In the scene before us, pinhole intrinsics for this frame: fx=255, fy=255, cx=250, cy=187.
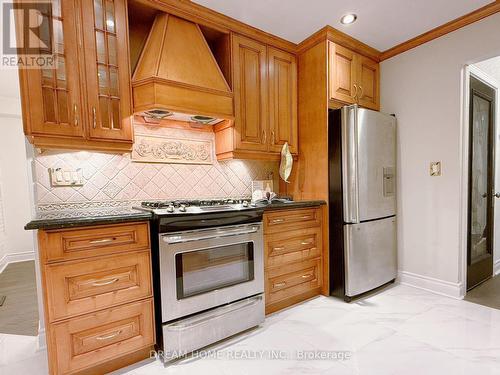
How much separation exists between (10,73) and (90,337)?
3.29 m

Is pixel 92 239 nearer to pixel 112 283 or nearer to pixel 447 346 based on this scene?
pixel 112 283

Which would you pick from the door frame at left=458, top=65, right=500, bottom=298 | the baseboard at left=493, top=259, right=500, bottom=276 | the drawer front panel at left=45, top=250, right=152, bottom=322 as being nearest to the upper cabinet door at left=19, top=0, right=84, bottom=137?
the drawer front panel at left=45, top=250, right=152, bottom=322

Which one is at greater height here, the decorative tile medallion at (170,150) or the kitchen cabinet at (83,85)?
the kitchen cabinet at (83,85)

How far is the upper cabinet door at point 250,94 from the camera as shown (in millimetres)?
A: 2238

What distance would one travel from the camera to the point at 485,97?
8.59 feet

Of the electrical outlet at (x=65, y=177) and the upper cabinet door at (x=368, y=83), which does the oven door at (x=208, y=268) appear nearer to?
the electrical outlet at (x=65, y=177)

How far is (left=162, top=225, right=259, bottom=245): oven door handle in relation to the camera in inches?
60.4

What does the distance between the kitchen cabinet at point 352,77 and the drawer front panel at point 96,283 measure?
2.12 meters

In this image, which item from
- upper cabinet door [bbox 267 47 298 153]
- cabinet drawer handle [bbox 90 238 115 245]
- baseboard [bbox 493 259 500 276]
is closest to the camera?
cabinet drawer handle [bbox 90 238 115 245]

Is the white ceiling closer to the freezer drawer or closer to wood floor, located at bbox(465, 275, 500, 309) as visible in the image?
the freezer drawer

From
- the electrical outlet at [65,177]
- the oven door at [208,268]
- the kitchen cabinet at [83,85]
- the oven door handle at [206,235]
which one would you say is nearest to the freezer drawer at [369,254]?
Result: the oven door at [208,268]

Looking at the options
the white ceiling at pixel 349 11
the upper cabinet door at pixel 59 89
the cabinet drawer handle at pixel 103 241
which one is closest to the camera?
the cabinet drawer handle at pixel 103 241

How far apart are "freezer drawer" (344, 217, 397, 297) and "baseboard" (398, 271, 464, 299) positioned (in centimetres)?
13

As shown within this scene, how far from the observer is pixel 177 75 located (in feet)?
6.12
